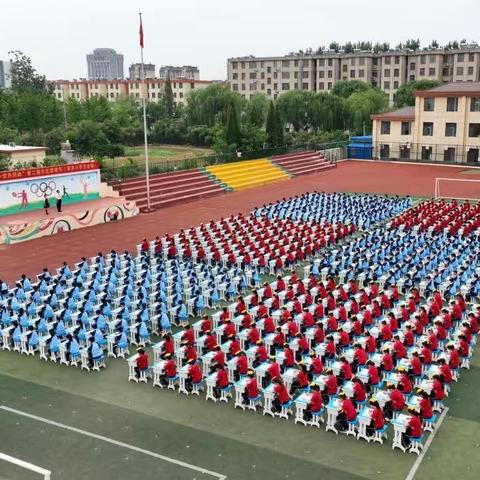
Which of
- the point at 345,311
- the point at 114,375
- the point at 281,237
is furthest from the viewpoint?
the point at 281,237

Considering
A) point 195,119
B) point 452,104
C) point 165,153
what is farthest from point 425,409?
point 195,119

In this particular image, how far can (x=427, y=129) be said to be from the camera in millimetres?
59781

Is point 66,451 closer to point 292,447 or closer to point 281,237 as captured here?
point 292,447

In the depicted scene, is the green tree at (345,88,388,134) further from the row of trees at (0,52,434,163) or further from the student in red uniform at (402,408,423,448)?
the student in red uniform at (402,408,423,448)

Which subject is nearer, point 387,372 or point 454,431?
point 454,431

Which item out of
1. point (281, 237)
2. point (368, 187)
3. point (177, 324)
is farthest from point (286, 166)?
point (177, 324)

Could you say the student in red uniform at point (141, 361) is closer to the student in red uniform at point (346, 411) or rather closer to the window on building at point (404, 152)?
the student in red uniform at point (346, 411)

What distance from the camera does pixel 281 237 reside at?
2759 centimetres

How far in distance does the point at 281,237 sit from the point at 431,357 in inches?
536

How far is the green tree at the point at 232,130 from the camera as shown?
56.8 meters

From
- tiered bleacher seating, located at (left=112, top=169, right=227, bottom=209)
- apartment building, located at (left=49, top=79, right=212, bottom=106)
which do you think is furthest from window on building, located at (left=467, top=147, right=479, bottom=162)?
apartment building, located at (left=49, top=79, right=212, bottom=106)

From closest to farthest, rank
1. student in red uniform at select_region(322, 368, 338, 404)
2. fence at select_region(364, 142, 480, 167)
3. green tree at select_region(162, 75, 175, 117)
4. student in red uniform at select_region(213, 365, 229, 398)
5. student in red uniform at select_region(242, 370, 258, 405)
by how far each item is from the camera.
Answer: student in red uniform at select_region(322, 368, 338, 404), student in red uniform at select_region(242, 370, 258, 405), student in red uniform at select_region(213, 365, 229, 398), fence at select_region(364, 142, 480, 167), green tree at select_region(162, 75, 175, 117)

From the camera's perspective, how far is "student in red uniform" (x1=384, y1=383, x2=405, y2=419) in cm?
1243

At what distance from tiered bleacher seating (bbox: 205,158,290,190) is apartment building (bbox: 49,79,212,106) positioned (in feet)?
303
